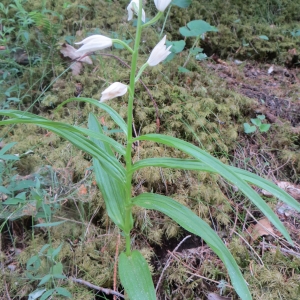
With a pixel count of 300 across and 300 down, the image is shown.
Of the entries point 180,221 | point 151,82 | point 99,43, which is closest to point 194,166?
point 180,221

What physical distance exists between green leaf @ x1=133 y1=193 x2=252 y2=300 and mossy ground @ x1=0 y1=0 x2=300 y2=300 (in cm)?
33

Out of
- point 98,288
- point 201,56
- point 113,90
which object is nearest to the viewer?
point 113,90

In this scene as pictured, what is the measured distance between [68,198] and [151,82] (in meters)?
0.92

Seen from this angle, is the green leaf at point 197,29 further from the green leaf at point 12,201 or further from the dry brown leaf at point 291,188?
the green leaf at point 12,201

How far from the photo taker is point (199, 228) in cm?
91

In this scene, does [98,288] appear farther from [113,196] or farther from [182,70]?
[182,70]

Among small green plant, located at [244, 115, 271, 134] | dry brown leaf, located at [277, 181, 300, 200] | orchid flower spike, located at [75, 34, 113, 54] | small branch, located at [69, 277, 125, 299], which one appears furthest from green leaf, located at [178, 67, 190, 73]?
small branch, located at [69, 277, 125, 299]

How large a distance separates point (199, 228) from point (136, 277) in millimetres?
255

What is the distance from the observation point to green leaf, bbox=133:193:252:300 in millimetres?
835

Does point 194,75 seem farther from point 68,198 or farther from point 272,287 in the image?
point 272,287

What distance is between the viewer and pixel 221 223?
1375mm

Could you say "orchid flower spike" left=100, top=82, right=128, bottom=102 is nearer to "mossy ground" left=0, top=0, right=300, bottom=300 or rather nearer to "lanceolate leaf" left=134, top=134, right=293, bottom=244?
"lanceolate leaf" left=134, top=134, right=293, bottom=244

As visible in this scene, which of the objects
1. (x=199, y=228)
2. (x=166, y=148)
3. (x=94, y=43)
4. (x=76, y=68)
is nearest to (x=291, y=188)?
(x=166, y=148)

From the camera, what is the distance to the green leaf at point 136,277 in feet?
3.01
